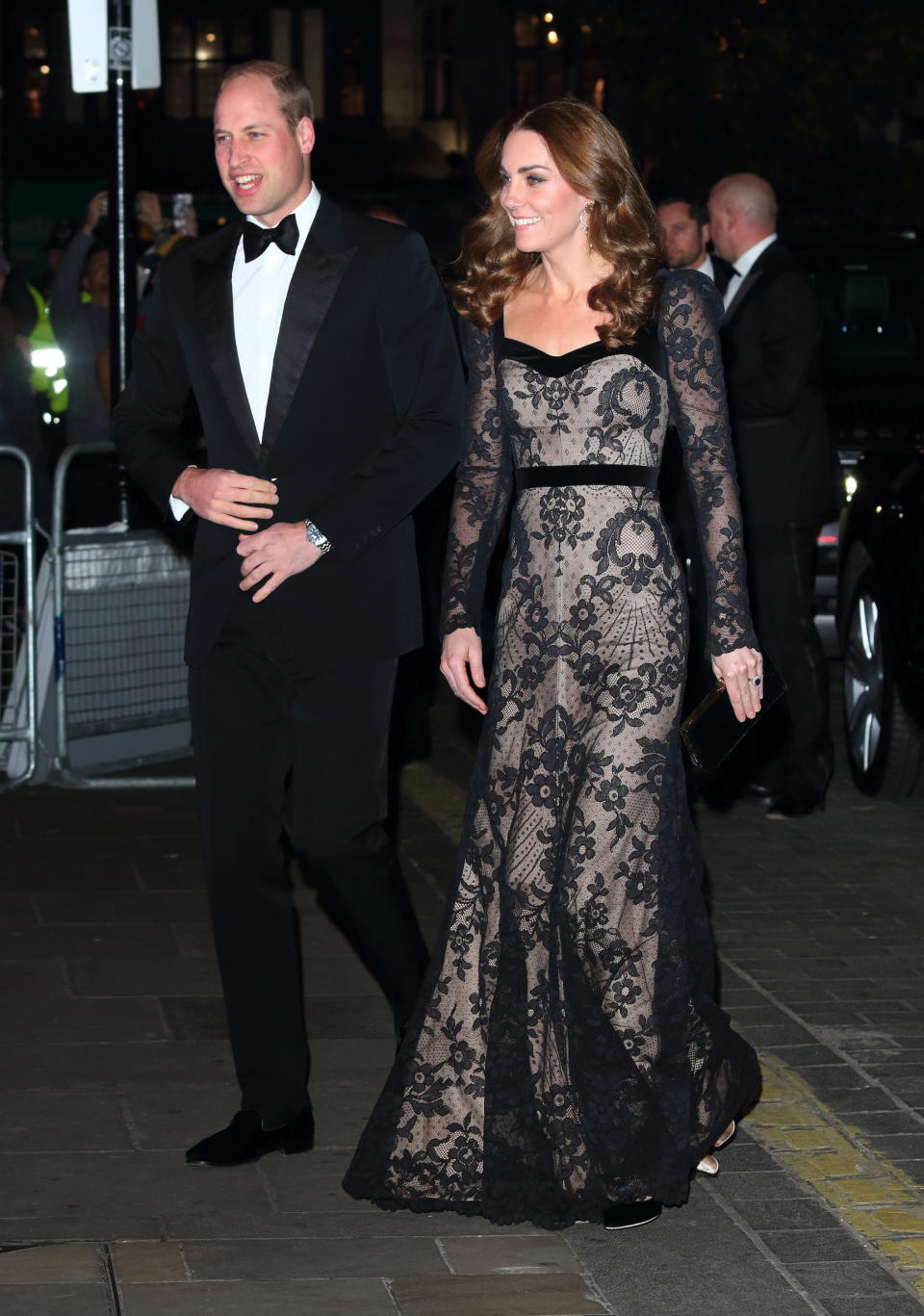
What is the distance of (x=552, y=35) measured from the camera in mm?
46344

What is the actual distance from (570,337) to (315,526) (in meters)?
0.63

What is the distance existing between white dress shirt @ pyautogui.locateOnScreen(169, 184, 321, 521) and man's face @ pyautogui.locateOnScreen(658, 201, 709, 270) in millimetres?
4613

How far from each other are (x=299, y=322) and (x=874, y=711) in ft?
15.4

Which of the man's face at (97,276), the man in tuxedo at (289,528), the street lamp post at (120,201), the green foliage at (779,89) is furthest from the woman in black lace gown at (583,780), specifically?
the green foliage at (779,89)

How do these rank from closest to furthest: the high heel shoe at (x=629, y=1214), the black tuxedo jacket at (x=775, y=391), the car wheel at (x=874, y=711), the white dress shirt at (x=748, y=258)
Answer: the high heel shoe at (x=629, y=1214) → the black tuxedo jacket at (x=775, y=391) → the white dress shirt at (x=748, y=258) → the car wheel at (x=874, y=711)

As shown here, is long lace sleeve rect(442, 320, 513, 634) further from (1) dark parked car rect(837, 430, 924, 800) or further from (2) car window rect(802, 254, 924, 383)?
(2) car window rect(802, 254, 924, 383)

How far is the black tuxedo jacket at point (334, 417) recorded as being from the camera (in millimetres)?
4402

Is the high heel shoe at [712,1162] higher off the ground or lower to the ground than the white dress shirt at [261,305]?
lower

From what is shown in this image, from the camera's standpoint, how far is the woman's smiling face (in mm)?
4185

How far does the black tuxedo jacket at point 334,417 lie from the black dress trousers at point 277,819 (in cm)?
7

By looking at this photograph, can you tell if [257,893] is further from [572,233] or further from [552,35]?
[552,35]

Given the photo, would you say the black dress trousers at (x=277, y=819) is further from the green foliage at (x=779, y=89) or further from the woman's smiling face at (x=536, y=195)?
the green foliage at (x=779, y=89)

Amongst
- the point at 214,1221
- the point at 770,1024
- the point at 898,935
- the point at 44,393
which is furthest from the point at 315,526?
the point at 44,393

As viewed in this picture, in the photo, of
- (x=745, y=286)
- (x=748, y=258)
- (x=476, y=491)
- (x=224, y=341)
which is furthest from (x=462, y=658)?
(x=748, y=258)
